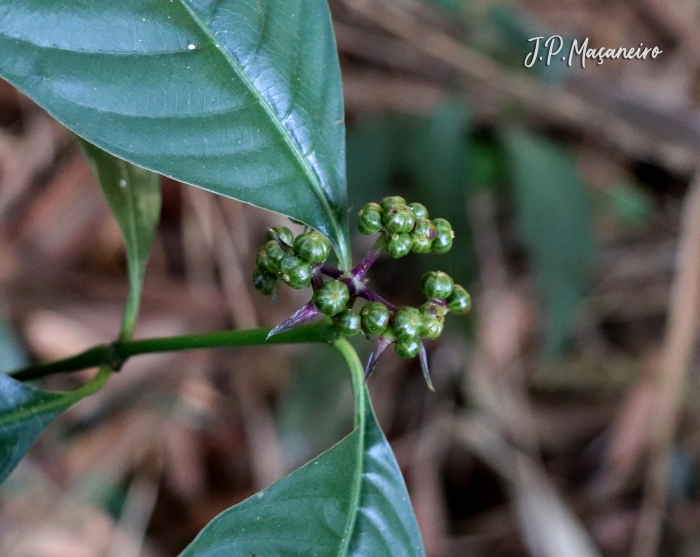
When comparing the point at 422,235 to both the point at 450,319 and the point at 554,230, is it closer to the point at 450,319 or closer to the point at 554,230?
the point at 450,319

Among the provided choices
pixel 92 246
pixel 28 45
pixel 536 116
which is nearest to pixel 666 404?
pixel 536 116

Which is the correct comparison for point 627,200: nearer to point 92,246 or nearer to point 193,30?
point 92,246

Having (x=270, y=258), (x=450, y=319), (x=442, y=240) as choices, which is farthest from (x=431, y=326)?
(x=450, y=319)

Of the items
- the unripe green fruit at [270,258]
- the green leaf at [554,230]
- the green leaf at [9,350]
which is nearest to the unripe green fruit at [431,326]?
the unripe green fruit at [270,258]

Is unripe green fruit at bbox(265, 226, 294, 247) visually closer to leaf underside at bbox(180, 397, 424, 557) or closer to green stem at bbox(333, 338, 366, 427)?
green stem at bbox(333, 338, 366, 427)

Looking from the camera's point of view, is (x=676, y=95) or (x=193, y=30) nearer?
(x=193, y=30)

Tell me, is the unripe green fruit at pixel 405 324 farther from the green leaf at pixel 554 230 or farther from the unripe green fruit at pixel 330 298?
the green leaf at pixel 554 230
